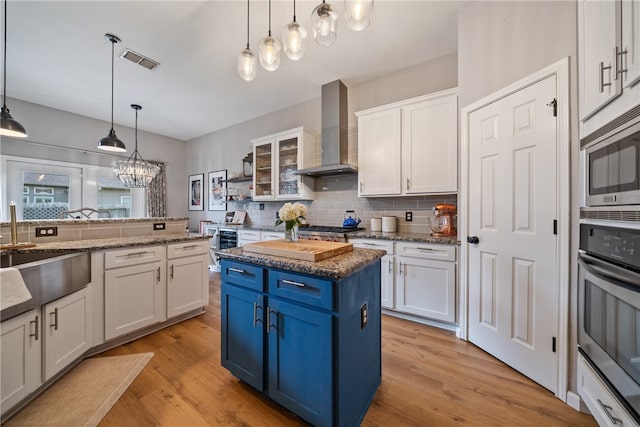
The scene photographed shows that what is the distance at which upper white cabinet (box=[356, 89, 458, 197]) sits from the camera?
2.60 m

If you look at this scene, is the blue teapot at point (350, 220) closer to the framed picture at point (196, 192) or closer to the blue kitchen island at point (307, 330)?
the blue kitchen island at point (307, 330)

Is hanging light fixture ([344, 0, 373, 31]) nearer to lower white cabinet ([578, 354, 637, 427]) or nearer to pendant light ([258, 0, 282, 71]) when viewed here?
pendant light ([258, 0, 282, 71])

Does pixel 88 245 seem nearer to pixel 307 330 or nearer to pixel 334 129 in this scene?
pixel 307 330

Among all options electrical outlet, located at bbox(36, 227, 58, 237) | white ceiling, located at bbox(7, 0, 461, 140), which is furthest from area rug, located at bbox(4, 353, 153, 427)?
white ceiling, located at bbox(7, 0, 461, 140)

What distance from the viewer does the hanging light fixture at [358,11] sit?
4.39 feet

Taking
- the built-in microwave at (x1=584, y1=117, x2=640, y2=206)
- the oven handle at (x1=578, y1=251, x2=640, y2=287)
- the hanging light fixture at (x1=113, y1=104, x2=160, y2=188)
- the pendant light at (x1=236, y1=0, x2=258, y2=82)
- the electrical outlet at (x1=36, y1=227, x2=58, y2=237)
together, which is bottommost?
the oven handle at (x1=578, y1=251, x2=640, y2=287)

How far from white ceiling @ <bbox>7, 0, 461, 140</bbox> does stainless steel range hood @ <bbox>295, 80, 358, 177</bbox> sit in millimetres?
161

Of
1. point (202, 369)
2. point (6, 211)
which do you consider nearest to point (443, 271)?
point (202, 369)

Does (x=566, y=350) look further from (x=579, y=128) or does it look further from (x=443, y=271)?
(x=579, y=128)

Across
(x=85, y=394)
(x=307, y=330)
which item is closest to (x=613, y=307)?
(x=307, y=330)

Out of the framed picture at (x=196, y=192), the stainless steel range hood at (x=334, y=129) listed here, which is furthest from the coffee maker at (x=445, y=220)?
the framed picture at (x=196, y=192)

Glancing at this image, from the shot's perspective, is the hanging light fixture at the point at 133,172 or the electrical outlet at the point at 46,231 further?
the hanging light fixture at the point at 133,172

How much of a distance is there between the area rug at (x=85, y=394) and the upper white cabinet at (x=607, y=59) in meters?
2.96

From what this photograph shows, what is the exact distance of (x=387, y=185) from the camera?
9.79 ft
